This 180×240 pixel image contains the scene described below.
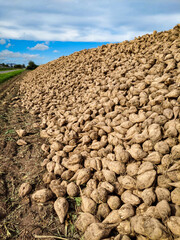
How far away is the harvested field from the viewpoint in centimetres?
148

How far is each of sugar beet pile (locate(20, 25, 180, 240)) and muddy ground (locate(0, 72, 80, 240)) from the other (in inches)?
4.5

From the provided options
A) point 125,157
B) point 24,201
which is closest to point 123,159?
point 125,157

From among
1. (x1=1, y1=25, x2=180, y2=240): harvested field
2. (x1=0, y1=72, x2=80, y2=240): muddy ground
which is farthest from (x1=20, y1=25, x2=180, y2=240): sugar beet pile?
(x1=0, y1=72, x2=80, y2=240): muddy ground

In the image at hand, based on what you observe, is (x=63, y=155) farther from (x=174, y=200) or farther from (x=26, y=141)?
(x=174, y=200)

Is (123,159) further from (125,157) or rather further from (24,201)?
(24,201)

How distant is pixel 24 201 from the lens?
188 cm

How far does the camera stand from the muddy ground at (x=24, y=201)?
1.59 metres

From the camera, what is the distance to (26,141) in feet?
10.2

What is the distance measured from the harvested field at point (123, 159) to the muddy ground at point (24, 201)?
72 mm

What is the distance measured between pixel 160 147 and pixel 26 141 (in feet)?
8.52

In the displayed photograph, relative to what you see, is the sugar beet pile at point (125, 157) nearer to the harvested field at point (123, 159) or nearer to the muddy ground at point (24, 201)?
the harvested field at point (123, 159)

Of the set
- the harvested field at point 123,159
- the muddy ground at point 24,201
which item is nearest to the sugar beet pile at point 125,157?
the harvested field at point 123,159

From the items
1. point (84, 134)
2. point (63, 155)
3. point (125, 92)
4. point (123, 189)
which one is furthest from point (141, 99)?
point (63, 155)

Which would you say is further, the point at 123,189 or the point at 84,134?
the point at 84,134
